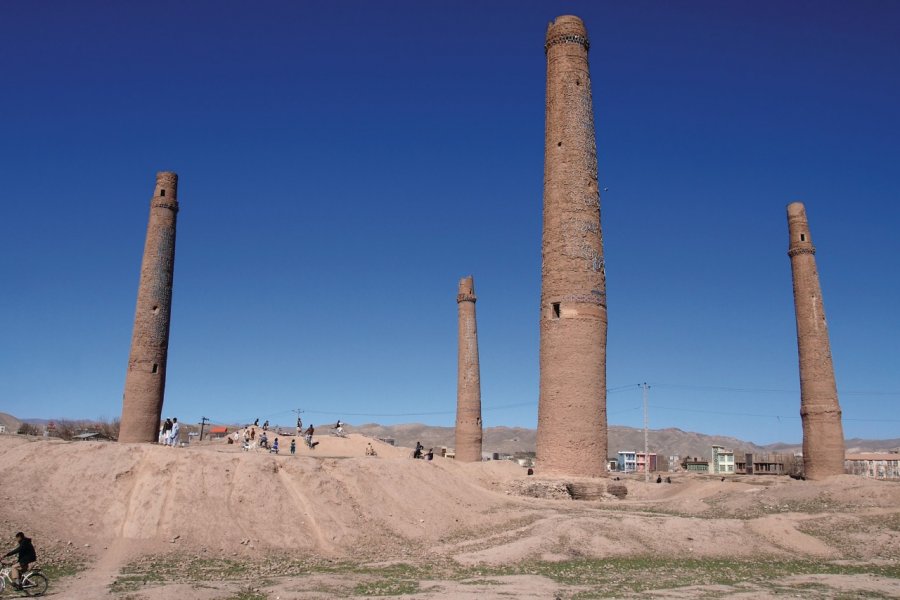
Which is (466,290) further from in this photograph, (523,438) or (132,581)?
(523,438)

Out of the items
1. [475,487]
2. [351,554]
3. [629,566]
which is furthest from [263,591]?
[475,487]

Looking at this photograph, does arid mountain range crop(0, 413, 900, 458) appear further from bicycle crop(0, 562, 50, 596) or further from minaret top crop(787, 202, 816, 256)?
bicycle crop(0, 562, 50, 596)

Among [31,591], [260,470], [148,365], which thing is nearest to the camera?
[31,591]

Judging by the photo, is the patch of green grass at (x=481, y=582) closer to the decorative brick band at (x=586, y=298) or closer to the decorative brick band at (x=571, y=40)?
the decorative brick band at (x=586, y=298)

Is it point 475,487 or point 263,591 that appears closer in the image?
point 263,591

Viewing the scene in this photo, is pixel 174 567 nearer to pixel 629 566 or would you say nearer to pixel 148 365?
pixel 629 566

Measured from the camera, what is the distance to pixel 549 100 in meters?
21.3

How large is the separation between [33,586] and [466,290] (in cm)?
2789

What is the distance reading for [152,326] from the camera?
2392cm

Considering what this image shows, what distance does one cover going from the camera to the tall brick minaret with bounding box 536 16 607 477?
19.0m

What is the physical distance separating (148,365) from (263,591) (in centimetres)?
1472

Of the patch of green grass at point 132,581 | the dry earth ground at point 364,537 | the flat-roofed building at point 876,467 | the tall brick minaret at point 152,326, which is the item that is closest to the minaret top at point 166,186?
the tall brick minaret at point 152,326

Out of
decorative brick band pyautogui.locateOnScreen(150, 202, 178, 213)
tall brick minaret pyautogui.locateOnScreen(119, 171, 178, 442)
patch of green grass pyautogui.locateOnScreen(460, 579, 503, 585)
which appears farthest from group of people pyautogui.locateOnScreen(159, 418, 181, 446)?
patch of green grass pyautogui.locateOnScreen(460, 579, 503, 585)

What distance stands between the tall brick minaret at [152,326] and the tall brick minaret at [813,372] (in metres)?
23.7
